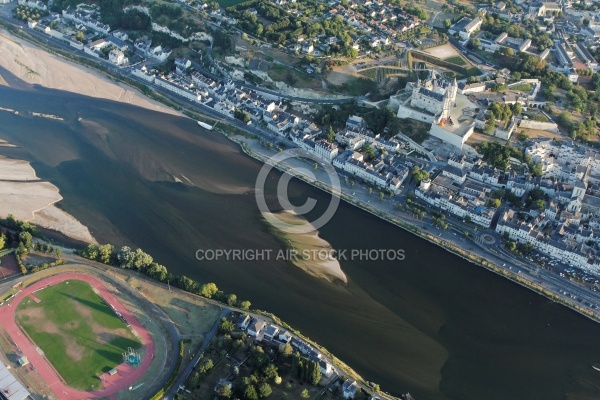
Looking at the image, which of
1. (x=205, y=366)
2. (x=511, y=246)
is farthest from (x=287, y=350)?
(x=511, y=246)

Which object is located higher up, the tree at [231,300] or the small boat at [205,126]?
the small boat at [205,126]

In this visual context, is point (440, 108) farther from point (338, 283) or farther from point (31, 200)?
point (31, 200)

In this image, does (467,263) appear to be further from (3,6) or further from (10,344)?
(3,6)

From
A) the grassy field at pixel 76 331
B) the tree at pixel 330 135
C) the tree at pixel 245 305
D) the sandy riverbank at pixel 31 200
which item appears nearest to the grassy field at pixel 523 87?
the tree at pixel 330 135

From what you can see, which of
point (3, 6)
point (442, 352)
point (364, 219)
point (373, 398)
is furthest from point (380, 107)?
point (3, 6)

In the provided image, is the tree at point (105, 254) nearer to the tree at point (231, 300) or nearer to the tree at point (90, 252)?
the tree at point (90, 252)

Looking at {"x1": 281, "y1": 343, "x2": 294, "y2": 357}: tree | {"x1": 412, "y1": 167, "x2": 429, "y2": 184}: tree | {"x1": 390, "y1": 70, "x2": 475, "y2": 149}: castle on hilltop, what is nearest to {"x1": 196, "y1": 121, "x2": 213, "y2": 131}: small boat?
{"x1": 390, "y1": 70, "x2": 475, "y2": 149}: castle on hilltop

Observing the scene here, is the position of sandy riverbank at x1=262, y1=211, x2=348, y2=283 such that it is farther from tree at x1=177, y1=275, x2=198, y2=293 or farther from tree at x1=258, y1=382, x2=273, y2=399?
tree at x1=258, y1=382, x2=273, y2=399
